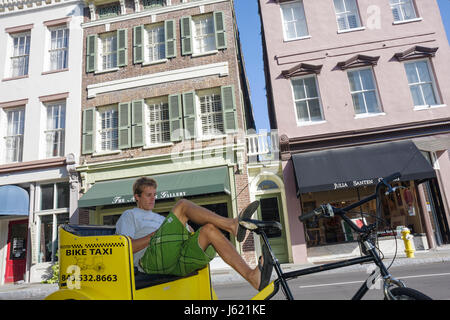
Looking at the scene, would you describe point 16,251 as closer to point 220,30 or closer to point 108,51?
point 108,51

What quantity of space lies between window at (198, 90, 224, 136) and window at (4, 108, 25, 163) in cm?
795

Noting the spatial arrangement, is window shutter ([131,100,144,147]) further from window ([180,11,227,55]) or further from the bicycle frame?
the bicycle frame

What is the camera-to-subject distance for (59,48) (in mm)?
13656

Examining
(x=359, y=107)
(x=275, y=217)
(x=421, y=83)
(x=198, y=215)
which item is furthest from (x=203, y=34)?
(x=198, y=215)

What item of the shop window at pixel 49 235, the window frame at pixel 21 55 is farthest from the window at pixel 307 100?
the window frame at pixel 21 55

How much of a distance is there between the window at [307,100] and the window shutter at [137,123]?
20.2ft

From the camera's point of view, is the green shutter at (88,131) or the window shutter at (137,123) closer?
the window shutter at (137,123)

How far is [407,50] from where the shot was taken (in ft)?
36.6

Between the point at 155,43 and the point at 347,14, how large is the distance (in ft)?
26.6

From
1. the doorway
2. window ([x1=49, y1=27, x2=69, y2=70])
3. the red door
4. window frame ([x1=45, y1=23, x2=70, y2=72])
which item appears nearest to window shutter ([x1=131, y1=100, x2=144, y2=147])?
window frame ([x1=45, y1=23, x2=70, y2=72])

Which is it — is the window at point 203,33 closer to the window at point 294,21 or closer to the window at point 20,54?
the window at point 294,21

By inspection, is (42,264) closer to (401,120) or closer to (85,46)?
(85,46)

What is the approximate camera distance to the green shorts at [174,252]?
105 inches

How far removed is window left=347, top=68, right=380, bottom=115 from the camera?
37.2 feet
